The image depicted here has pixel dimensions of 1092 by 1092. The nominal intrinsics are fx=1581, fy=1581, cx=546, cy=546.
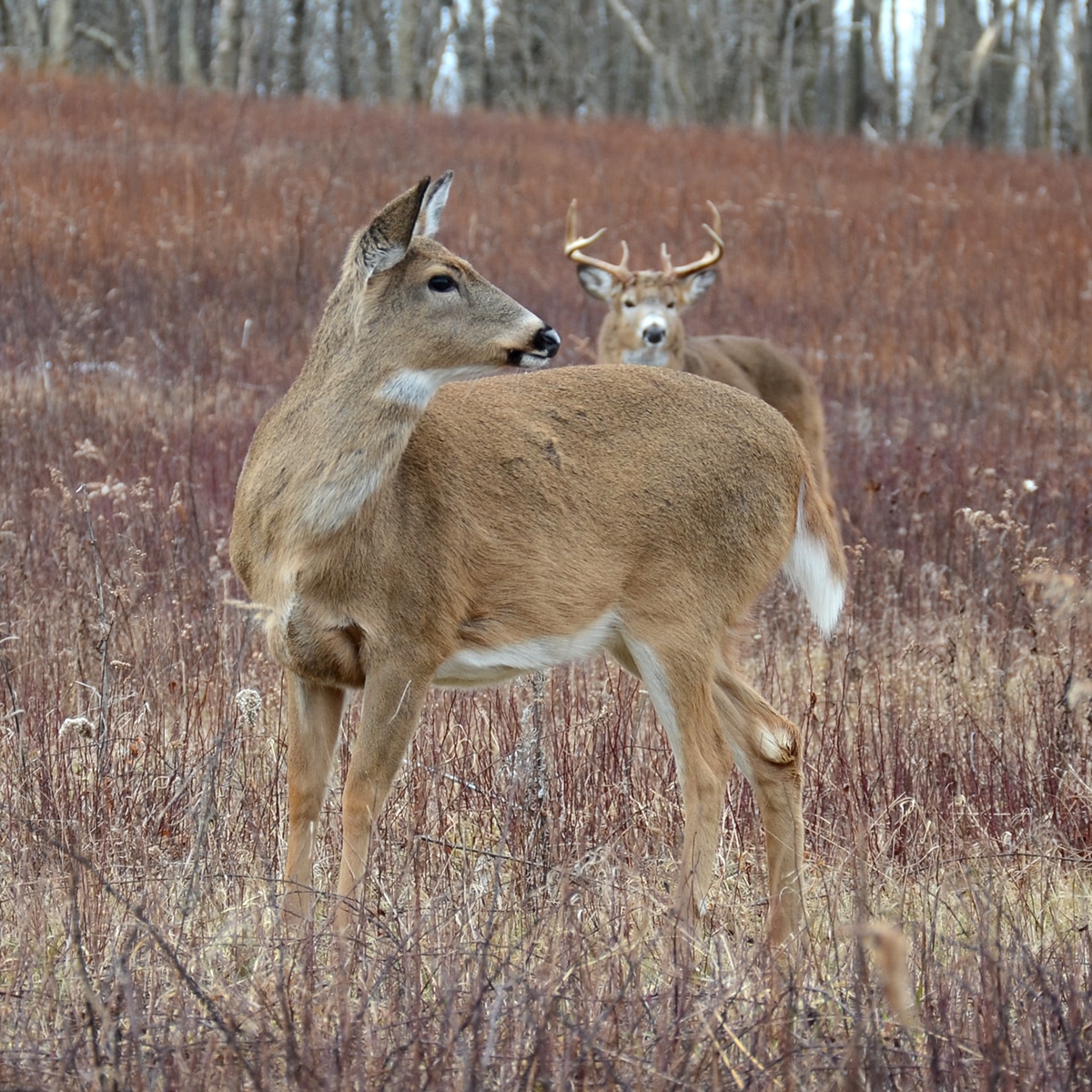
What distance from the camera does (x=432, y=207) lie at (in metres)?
4.27

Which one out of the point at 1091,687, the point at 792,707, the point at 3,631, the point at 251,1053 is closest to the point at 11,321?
the point at 3,631

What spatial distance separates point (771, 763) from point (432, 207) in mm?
1800

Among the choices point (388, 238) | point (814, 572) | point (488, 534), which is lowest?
point (814, 572)

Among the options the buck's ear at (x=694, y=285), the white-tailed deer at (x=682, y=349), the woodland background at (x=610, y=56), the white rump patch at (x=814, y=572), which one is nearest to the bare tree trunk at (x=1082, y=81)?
the woodland background at (x=610, y=56)

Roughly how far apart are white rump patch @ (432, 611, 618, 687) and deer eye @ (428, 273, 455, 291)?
0.91 metres

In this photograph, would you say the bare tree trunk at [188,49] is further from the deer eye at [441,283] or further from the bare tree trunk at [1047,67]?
the deer eye at [441,283]

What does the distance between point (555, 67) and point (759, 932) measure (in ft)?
130

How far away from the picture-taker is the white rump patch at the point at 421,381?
3.89 m

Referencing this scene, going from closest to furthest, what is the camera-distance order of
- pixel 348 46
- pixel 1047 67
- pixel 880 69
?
pixel 1047 67 < pixel 880 69 < pixel 348 46

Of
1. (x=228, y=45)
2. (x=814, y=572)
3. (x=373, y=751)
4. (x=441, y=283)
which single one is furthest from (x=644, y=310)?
(x=228, y=45)

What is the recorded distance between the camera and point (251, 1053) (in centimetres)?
288

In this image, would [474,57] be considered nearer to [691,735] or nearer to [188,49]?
[188,49]

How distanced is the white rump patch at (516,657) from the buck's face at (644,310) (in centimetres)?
571

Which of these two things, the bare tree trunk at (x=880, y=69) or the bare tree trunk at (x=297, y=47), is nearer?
the bare tree trunk at (x=297, y=47)
